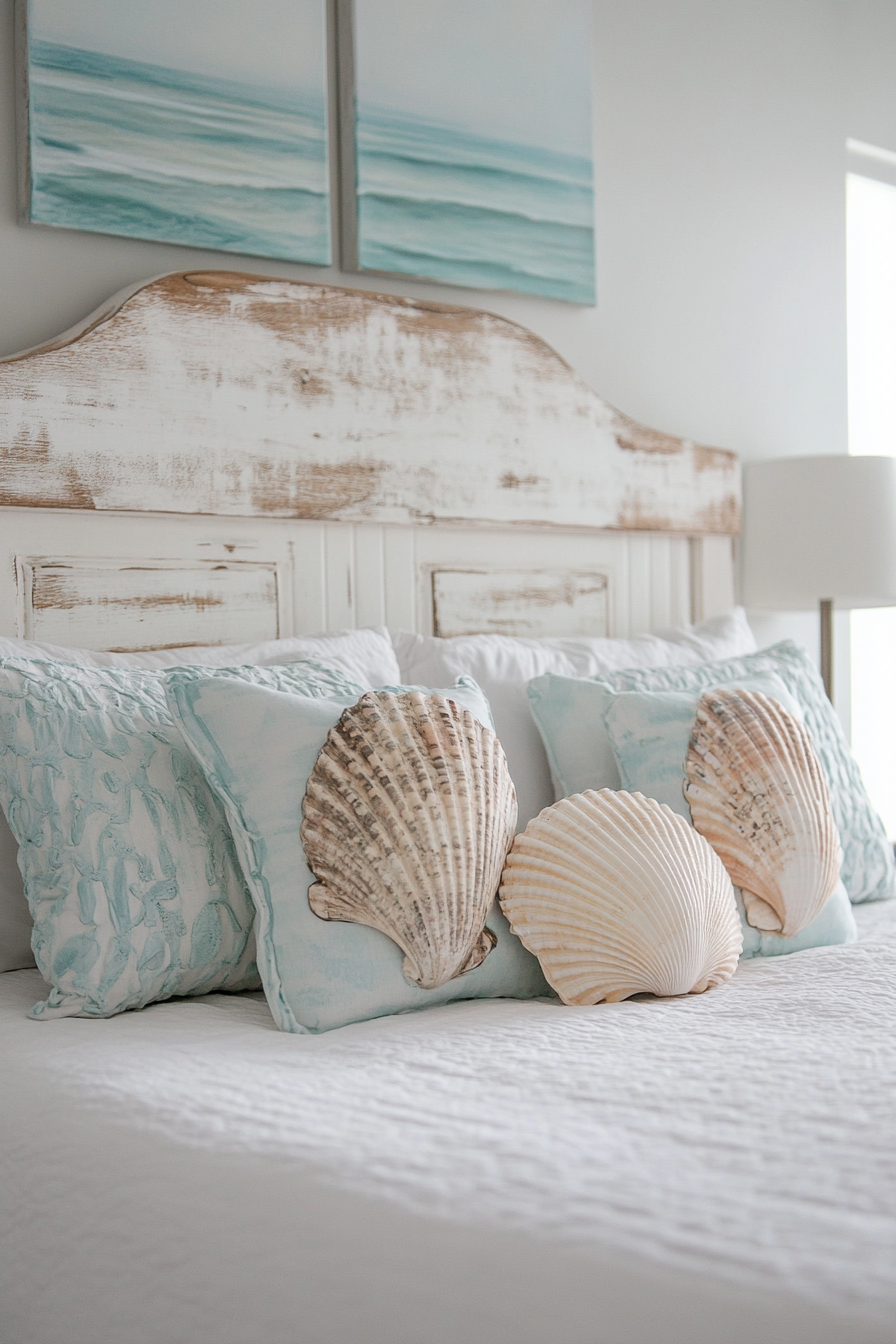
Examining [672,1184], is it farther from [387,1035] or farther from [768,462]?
[768,462]

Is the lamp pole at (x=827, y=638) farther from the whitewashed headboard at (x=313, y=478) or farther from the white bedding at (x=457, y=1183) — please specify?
the white bedding at (x=457, y=1183)

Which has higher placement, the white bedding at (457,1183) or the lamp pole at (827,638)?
the lamp pole at (827,638)

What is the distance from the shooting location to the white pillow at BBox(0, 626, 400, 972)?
4.49 ft

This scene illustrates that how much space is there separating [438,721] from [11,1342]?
68cm

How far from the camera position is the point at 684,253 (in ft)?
8.38

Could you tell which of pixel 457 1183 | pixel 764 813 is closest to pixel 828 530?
pixel 764 813

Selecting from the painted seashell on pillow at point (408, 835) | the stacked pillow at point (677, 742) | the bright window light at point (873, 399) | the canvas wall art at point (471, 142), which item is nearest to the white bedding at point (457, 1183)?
the painted seashell on pillow at point (408, 835)

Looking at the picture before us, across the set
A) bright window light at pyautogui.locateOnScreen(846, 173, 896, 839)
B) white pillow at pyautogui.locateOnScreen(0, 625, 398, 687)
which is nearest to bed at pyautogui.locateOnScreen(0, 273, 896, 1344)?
white pillow at pyautogui.locateOnScreen(0, 625, 398, 687)

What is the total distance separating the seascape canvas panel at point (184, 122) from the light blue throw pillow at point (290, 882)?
0.87 m

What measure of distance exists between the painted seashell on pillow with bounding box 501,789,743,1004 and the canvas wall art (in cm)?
114

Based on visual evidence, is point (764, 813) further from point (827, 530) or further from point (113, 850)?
point (827, 530)

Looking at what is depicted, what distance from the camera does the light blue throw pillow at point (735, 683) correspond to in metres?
1.55

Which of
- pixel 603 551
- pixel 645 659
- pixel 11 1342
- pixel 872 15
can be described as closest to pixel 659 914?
pixel 11 1342

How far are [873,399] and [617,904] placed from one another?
247 centimetres
